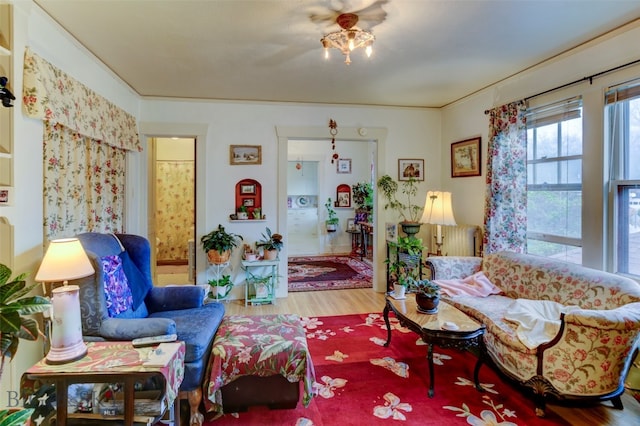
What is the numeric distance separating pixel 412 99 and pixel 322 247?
14.1ft

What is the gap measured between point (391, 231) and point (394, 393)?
2.61 metres

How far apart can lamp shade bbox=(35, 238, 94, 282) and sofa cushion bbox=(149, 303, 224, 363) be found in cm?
68

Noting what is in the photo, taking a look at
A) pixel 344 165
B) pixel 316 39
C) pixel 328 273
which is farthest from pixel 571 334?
pixel 344 165

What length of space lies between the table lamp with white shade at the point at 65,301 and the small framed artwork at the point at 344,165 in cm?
639

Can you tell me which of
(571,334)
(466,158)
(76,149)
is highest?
(466,158)

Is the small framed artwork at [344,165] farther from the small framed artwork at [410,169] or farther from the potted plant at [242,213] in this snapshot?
the potted plant at [242,213]

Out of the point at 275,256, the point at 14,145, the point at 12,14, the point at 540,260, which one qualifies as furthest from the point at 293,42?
the point at 540,260

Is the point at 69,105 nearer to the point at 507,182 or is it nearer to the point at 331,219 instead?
the point at 507,182

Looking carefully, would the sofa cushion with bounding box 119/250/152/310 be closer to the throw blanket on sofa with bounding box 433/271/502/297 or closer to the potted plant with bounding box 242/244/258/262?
the potted plant with bounding box 242/244/258/262

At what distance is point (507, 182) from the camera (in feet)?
11.3

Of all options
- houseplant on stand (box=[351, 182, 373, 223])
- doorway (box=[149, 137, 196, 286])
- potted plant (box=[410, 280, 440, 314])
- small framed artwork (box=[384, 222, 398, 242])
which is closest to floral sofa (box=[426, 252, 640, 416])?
potted plant (box=[410, 280, 440, 314])

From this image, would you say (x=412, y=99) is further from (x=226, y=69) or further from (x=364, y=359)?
(x=364, y=359)

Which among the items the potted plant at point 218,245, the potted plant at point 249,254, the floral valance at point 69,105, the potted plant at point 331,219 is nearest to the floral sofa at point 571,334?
the potted plant at point 249,254

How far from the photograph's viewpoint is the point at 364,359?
2.71 metres
